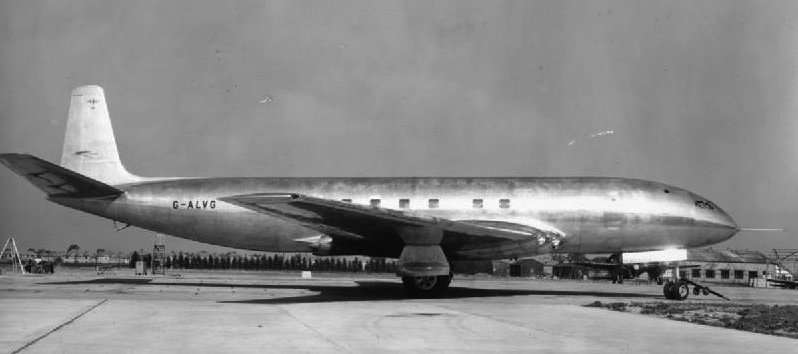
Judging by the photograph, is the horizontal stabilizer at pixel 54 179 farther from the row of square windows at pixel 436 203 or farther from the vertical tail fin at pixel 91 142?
the row of square windows at pixel 436 203

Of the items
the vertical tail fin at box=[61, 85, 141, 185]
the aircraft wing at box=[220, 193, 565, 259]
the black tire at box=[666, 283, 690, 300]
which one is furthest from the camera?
the vertical tail fin at box=[61, 85, 141, 185]

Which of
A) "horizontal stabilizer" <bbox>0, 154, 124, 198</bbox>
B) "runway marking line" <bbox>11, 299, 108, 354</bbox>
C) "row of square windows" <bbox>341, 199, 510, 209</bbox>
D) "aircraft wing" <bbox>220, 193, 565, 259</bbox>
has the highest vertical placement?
"horizontal stabilizer" <bbox>0, 154, 124, 198</bbox>

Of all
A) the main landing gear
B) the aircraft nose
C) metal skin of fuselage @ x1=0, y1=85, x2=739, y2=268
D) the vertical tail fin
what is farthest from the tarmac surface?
the aircraft nose

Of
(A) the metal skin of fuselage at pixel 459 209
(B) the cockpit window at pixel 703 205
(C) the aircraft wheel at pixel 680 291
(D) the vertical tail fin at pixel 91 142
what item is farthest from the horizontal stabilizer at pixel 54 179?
(B) the cockpit window at pixel 703 205

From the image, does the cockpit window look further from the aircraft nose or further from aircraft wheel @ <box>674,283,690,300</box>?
aircraft wheel @ <box>674,283,690,300</box>

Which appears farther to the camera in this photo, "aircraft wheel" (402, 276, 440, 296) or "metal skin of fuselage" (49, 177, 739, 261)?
"metal skin of fuselage" (49, 177, 739, 261)

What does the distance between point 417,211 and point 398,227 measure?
3.51m

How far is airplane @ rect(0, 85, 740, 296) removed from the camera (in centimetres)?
2358

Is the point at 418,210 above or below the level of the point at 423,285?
above

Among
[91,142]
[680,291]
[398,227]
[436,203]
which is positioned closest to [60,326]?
[398,227]

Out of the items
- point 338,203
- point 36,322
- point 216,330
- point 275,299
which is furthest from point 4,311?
point 338,203

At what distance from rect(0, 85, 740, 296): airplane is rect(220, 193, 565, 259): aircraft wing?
59 mm

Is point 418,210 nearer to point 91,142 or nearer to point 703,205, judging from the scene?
point 703,205

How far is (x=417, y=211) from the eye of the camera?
25.6m
